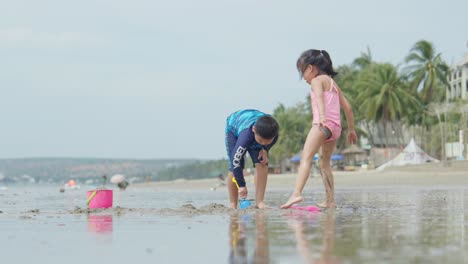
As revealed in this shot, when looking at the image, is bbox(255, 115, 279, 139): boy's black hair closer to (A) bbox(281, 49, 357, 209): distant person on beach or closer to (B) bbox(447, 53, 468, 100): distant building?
(A) bbox(281, 49, 357, 209): distant person on beach

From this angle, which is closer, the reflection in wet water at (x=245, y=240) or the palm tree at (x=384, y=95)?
the reflection in wet water at (x=245, y=240)

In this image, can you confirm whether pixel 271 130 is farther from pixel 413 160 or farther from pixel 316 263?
pixel 413 160

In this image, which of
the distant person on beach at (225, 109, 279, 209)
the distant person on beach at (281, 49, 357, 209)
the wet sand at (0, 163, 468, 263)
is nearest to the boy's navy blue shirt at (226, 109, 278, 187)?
the distant person on beach at (225, 109, 279, 209)

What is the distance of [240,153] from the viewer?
7098mm

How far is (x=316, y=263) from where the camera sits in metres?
2.93

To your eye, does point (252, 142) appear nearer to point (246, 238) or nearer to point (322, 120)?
point (322, 120)

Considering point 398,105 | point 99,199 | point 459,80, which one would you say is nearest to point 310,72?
point 99,199

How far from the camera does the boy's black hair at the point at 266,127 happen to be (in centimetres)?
671

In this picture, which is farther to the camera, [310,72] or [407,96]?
[407,96]

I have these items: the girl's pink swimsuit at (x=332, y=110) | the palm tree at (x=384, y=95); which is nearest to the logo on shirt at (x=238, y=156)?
the girl's pink swimsuit at (x=332, y=110)

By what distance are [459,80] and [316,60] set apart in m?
67.5

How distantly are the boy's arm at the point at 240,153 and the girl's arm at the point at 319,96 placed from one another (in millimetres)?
722

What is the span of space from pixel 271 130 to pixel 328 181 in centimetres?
106

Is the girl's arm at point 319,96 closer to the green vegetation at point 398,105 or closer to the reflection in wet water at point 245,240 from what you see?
the reflection in wet water at point 245,240
